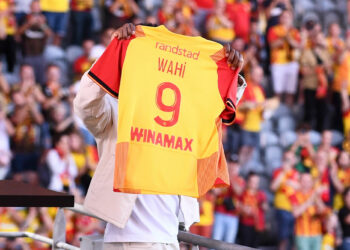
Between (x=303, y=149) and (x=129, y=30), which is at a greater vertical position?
(x=129, y=30)

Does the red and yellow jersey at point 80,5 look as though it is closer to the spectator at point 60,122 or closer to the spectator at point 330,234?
the spectator at point 60,122

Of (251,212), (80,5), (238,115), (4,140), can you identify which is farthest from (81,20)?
(251,212)

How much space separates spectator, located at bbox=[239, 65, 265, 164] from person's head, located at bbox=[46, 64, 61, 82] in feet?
8.53

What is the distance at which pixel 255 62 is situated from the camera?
955 centimetres

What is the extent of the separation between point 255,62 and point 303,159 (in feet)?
4.68

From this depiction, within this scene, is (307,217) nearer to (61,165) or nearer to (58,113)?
(61,165)

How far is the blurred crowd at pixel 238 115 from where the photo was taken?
7.21m

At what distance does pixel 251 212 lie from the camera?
8.54 meters

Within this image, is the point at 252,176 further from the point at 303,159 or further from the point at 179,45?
the point at 179,45

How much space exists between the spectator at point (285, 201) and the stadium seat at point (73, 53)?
2.90 m

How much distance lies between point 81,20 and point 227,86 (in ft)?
18.8

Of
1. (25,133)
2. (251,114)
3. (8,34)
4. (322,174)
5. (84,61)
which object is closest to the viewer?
(25,133)

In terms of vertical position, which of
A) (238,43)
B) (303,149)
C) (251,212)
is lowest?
(251,212)

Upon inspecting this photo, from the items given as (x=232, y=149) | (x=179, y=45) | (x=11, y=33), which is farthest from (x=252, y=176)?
(x=179, y=45)
